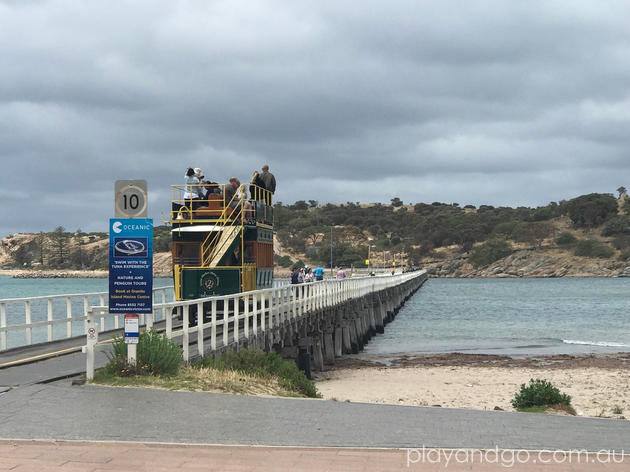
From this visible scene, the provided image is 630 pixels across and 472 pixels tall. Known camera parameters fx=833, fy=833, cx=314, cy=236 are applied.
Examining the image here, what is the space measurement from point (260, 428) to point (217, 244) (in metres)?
14.9

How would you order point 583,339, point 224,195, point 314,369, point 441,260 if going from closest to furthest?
point 224,195 → point 314,369 → point 583,339 → point 441,260

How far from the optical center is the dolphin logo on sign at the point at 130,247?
1237cm

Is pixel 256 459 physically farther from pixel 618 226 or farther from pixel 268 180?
pixel 618 226

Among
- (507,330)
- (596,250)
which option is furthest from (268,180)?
(596,250)

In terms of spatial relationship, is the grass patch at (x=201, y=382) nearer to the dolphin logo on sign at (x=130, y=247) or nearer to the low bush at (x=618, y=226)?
the dolphin logo on sign at (x=130, y=247)

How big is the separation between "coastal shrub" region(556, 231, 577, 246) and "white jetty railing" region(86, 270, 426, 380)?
442 feet

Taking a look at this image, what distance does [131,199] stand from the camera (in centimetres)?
1241

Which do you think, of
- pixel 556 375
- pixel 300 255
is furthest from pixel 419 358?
pixel 300 255

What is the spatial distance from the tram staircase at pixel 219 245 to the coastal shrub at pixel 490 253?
161 metres

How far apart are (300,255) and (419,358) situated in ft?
480

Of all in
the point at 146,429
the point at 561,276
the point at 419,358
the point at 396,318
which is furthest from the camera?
the point at 561,276

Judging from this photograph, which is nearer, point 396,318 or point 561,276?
point 396,318

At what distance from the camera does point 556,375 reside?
83.3ft

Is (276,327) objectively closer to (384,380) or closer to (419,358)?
(384,380)
